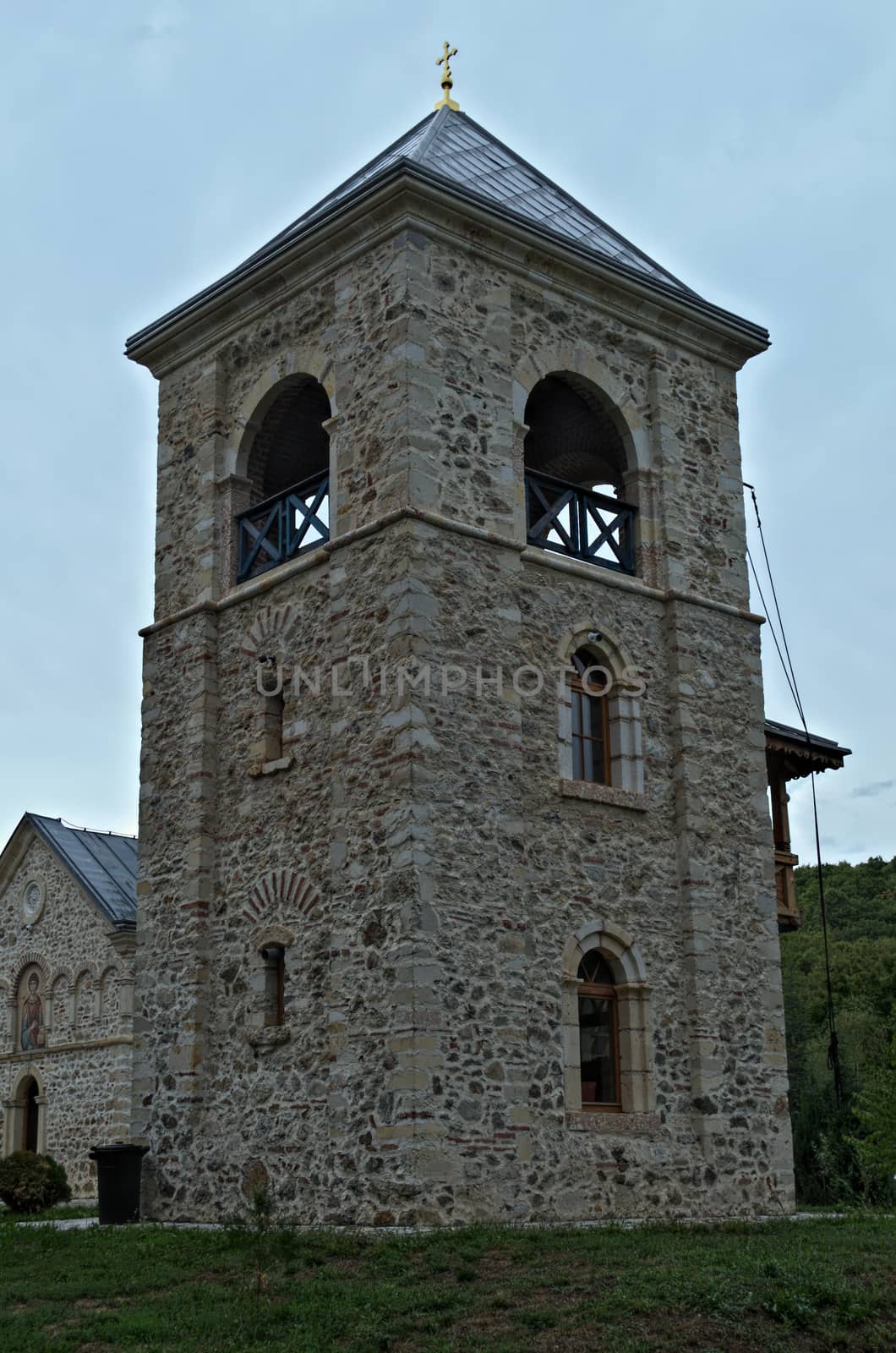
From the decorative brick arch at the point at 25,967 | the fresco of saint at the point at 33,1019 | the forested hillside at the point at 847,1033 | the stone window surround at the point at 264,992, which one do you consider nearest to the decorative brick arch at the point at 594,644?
the stone window surround at the point at 264,992

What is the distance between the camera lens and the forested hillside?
22047 mm

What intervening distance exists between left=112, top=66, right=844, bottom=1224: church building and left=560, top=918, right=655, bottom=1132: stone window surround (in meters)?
0.03

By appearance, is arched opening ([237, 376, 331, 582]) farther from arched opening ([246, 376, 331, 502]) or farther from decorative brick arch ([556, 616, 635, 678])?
decorative brick arch ([556, 616, 635, 678])

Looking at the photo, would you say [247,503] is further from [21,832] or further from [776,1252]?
[21,832]

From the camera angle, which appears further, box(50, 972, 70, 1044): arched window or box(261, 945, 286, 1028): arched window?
box(50, 972, 70, 1044): arched window

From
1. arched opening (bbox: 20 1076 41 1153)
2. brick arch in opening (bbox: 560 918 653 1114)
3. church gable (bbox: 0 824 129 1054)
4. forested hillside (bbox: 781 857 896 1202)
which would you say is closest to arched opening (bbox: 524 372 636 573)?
brick arch in opening (bbox: 560 918 653 1114)

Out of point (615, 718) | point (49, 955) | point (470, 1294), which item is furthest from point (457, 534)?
point (49, 955)

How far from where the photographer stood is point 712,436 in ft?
58.2

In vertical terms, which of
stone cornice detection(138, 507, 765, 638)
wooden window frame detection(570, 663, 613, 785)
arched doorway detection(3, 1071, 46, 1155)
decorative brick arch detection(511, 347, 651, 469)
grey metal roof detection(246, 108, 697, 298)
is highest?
grey metal roof detection(246, 108, 697, 298)

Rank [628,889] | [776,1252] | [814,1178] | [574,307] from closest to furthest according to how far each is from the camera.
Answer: [776,1252]
[628,889]
[574,307]
[814,1178]

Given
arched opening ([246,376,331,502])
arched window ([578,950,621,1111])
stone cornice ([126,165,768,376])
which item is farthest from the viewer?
arched opening ([246,376,331,502])

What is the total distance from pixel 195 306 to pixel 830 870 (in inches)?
1572

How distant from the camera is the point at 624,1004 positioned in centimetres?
1506

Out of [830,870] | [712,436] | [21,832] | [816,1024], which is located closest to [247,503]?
[712,436]
